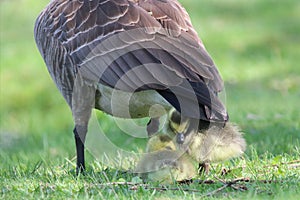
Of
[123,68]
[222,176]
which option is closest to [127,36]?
[123,68]

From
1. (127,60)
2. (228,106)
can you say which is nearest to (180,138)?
(127,60)

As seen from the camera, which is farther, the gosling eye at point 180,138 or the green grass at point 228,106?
the gosling eye at point 180,138

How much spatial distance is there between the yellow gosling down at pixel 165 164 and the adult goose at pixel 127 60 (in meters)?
0.34

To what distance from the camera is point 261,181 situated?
5.08m

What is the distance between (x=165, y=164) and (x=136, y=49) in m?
0.94

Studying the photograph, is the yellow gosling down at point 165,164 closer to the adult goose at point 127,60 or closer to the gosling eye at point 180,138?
the gosling eye at point 180,138

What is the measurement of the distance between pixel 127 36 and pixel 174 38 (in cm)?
38

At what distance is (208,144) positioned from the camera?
18.4ft

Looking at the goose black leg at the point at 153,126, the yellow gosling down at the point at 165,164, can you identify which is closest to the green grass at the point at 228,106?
the yellow gosling down at the point at 165,164

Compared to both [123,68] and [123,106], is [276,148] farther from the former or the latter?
[123,68]

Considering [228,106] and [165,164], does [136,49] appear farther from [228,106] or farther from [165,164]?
[228,106]

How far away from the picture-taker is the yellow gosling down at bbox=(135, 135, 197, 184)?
5383mm

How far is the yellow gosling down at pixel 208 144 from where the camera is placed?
18.2 feet

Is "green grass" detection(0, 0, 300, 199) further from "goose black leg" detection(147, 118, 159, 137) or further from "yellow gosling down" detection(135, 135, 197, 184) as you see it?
"goose black leg" detection(147, 118, 159, 137)
